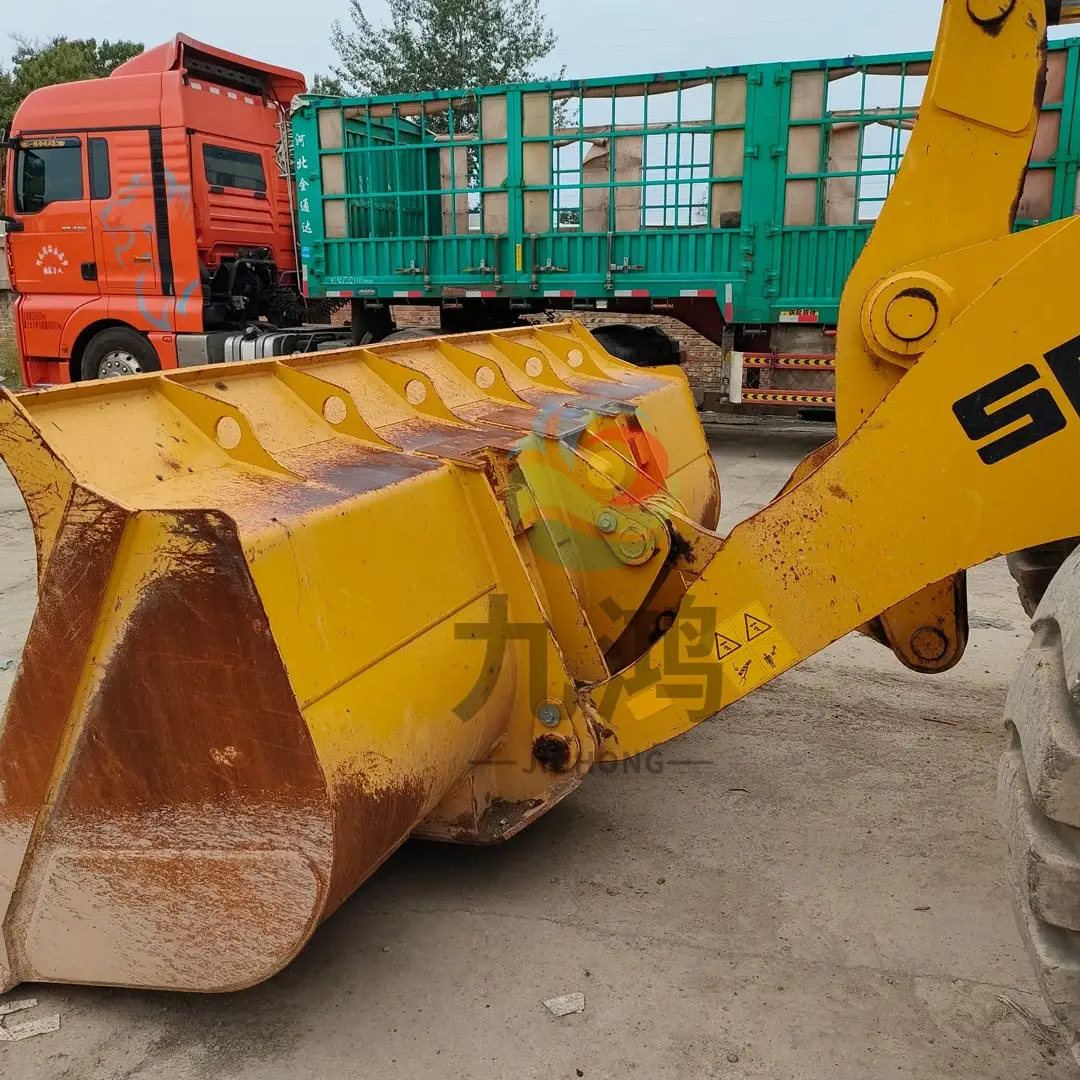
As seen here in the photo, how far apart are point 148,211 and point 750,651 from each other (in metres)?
8.76

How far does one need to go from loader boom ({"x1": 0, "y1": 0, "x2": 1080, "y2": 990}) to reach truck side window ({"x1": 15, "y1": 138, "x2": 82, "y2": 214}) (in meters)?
8.27

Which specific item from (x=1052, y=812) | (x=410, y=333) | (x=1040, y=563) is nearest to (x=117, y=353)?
(x=410, y=333)

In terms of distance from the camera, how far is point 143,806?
205 centimetres

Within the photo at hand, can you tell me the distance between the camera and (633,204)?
873cm

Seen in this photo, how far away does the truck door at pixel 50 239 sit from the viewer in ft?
30.9

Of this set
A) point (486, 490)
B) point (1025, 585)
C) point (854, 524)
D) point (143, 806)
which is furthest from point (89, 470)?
point (1025, 585)

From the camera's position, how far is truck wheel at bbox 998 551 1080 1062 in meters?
1.50

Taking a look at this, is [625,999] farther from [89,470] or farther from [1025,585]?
[89,470]

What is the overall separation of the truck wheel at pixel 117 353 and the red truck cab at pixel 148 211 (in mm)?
14

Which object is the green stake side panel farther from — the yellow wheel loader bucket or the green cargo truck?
the yellow wheel loader bucket

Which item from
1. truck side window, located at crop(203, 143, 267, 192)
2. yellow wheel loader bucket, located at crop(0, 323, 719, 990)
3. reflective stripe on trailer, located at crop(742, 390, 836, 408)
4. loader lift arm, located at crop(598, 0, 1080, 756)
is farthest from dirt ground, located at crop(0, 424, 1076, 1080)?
truck side window, located at crop(203, 143, 267, 192)

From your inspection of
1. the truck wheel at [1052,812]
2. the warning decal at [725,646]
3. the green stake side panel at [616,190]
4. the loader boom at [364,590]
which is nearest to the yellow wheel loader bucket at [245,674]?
the loader boom at [364,590]

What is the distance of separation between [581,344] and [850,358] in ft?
7.59

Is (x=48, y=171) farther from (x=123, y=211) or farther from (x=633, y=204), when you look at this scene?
(x=633, y=204)
